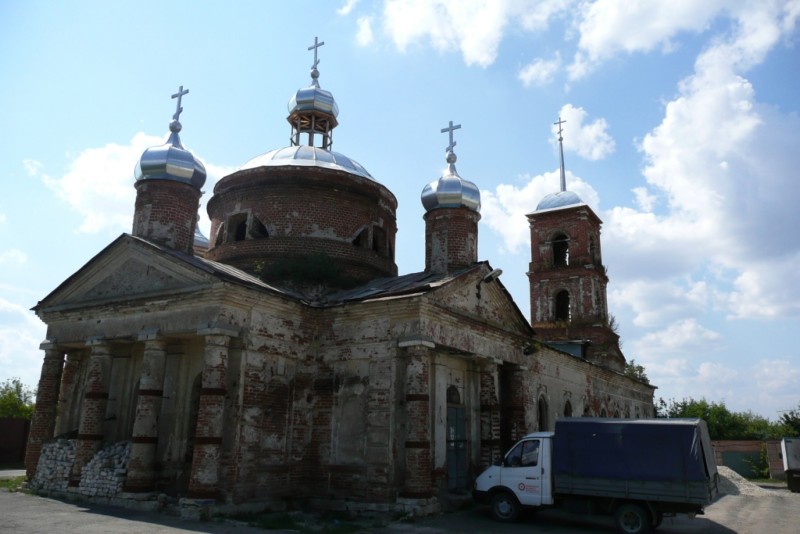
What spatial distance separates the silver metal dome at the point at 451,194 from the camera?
16781 millimetres

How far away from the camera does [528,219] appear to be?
3070 cm

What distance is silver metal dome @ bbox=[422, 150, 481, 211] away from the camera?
1678 centimetres

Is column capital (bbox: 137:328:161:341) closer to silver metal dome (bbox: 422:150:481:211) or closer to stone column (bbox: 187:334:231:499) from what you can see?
stone column (bbox: 187:334:231:499)

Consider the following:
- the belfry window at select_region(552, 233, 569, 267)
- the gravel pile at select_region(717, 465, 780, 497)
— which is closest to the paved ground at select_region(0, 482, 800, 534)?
the gravel pile at select_region(717, 465, 780, 497)

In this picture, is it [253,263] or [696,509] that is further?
[253,263]

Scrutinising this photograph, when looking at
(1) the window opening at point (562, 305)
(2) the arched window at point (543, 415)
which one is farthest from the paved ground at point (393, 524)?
(1) the window opening at point (562, 305)

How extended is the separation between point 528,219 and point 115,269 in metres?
20.5

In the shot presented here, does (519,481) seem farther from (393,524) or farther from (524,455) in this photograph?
(393,524)

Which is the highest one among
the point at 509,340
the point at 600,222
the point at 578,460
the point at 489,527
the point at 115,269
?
the point at 600,222

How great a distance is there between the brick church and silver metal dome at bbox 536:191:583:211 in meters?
12.9

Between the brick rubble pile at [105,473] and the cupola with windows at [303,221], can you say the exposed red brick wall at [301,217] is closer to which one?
the cupola with windows at [303,221]

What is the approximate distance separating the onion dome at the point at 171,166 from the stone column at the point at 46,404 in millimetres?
4834

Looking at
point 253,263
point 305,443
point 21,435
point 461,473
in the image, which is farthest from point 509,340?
point 21,435

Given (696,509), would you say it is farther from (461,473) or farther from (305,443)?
(305,443)
